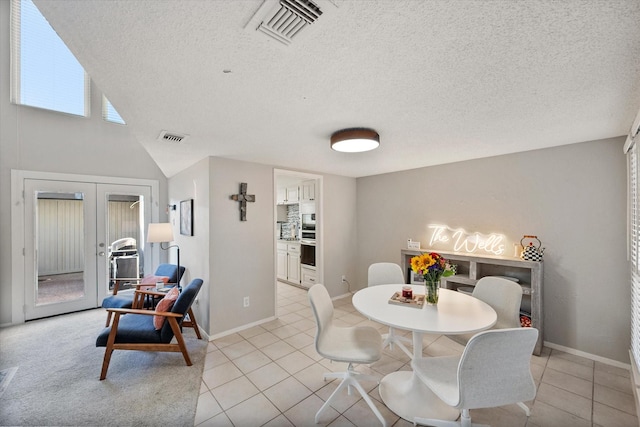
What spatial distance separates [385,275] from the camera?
3199 millimetres

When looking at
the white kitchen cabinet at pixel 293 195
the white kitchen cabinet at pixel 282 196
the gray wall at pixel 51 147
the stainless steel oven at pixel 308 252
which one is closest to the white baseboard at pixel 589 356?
the stainless steel oven at pixel 308 252

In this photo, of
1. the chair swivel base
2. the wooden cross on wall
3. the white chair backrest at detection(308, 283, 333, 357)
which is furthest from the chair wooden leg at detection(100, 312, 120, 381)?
the chair swivel base

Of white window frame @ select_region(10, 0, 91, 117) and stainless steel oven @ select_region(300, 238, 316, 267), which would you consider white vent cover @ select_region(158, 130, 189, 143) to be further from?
stainless steel oven @ select_region(300, 238, 316, 267)

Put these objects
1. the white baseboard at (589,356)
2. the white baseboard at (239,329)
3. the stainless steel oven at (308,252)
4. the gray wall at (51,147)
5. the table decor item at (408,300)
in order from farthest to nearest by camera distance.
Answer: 1. the stainless steel oven at (308,252)
2. the gray wall at (51,147)
3. the white baseboard at (239,329)
4. the white baseboard at (589,356)
5. the table decor item at (408,300)

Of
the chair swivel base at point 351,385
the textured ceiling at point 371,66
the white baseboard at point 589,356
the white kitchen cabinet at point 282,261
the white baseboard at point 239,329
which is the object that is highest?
the textured ceiling at point 371,66

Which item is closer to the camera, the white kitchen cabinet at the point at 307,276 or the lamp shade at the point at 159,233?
the lamp shade at the point at 159,233

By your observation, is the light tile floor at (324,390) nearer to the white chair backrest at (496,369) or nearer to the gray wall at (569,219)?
the gray wall at (569,219)

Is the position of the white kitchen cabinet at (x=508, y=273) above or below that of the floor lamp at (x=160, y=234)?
below

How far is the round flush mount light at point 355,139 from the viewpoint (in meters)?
2.20

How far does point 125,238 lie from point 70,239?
2.28 ft

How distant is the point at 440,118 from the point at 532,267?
6.60 ft

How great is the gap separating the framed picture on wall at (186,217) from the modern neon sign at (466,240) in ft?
11.6

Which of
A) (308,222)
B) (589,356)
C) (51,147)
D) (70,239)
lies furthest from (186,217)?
(589,356)

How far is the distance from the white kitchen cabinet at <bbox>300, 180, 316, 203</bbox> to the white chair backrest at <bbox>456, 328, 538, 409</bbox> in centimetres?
363
